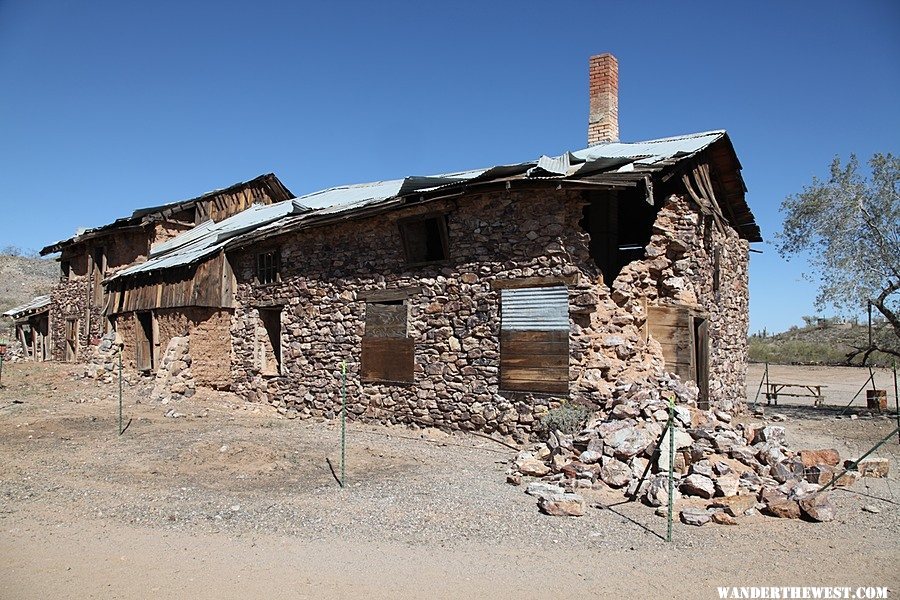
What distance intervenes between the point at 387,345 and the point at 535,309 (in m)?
3.56

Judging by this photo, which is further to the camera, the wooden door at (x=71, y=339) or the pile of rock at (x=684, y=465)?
the wooden door at (x=71, y=339)

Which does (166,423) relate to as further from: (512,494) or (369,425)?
(512,494)

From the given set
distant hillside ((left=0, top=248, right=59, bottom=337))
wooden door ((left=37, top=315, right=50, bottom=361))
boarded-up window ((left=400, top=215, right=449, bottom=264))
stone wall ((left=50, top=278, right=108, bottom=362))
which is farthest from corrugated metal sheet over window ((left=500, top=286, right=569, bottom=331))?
distant hillside ((left=0, top=248, right=59, bottom=337))

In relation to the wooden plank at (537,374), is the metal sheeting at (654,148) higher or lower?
higher

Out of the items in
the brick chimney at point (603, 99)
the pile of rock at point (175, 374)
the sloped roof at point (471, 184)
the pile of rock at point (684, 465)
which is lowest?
the pile of rock at point (684, 465)

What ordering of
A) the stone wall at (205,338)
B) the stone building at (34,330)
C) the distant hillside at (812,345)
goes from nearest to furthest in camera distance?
the stone wall at (205,338), the stone building at (34,330), the distant hillside at (812,345)

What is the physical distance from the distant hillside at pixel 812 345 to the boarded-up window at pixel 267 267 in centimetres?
2834

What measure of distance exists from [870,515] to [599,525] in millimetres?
3276

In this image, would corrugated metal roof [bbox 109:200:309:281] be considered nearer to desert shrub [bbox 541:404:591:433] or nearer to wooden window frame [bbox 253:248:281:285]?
wooden window frame [bbox 253:248:281:285]

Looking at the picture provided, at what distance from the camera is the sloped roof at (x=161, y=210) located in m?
21.0

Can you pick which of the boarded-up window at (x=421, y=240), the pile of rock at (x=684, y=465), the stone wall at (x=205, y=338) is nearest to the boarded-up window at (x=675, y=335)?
the pile of rock at (x=684, y=465)

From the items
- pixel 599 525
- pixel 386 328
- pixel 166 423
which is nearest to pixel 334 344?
pixel 386 328

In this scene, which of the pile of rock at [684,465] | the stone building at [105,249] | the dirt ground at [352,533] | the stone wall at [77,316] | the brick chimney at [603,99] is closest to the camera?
the dirt ground at [352,533]

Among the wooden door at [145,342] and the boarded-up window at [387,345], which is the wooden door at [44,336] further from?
the boarded-up window at [387,345]
